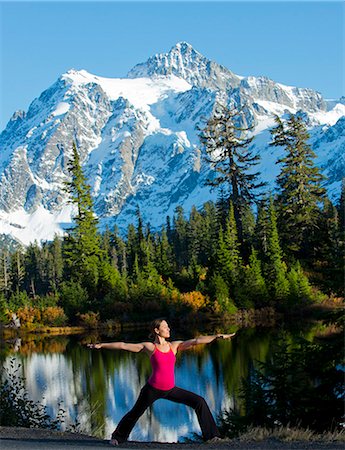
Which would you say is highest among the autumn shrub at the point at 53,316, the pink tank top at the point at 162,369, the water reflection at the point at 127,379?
the autumn shrub at the point at 53,316

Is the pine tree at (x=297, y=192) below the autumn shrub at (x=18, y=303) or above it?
above

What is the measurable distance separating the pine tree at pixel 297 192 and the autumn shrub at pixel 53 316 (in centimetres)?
1943

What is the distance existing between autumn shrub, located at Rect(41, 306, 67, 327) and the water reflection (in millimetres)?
12620

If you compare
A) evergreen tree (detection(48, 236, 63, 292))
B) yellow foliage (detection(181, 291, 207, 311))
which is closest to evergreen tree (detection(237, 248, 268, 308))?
yellow foliage (detection(181, 291, 207, 311))

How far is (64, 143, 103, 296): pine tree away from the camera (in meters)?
53.1

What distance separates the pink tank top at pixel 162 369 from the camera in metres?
9.32

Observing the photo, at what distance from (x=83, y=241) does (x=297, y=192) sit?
19828 millimetres

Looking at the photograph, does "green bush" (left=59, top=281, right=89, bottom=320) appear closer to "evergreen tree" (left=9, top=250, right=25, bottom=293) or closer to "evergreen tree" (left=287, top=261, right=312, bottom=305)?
"evergreen tree" (left=287, top=261, right=312, bottom=305)

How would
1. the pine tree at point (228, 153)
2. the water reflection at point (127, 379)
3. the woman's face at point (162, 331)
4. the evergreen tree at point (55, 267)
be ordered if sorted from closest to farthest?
1. the woman's face at point (162, 331)
2. the water reflection at point (127, 379)
3. the pine tree at point (228, 153)
4. the evergreen tree at point (55, 267)

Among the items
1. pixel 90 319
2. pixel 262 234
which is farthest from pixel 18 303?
pixel 262 234

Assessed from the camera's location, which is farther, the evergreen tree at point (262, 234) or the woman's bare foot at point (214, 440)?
the evergreen tree at point (262, 234)

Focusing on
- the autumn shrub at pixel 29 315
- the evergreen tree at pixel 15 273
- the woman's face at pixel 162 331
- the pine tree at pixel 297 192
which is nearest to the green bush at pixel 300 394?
the woman's face at pixel 162 331

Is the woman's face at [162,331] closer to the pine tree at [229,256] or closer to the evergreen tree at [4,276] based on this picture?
the pine tree at [229,256]

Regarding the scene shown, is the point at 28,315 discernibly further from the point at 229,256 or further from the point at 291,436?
the point at 291,436
